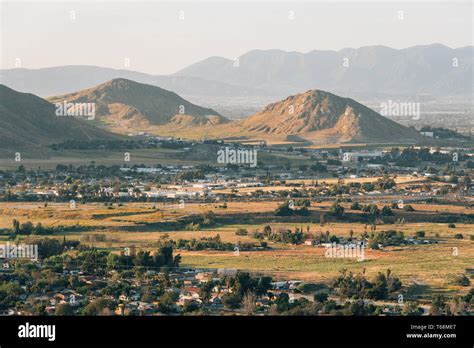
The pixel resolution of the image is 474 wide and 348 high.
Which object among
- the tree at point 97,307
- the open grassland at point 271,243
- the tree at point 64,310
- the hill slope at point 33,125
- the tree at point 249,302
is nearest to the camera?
the tree at point 97,307

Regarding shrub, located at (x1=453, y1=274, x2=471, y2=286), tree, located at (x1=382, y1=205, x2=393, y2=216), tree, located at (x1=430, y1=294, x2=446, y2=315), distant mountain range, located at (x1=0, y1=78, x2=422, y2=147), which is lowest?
shrub, located at (x1=453, y1=274, x2=471, y2=286)

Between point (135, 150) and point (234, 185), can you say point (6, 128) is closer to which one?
point (135, 150)

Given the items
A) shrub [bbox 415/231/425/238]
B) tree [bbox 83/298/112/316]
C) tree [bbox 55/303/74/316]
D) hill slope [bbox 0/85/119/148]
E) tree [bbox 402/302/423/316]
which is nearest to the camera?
tree [bbox 83/298/112/316]

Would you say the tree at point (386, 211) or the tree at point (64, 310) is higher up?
the tree at point (386, 211)

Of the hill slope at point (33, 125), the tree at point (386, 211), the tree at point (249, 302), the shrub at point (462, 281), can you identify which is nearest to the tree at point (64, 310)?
the tree at point (249, 302)

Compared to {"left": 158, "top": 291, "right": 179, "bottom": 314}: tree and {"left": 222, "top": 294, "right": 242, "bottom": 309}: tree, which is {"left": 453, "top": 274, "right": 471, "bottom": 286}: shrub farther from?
{"left": 158, "top": 291, "right": 179, "bottom": 314}: tree

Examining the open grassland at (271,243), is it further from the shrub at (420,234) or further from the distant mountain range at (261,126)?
the distant mountain range at (261,126)

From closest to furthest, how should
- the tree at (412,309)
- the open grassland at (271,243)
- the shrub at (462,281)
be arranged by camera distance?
the tree at (412,309)
the shrub at (462,281)
the open grassland at (271,243)

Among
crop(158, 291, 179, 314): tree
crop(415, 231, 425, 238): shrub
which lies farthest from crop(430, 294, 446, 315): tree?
crop(415, 231, 425, 238): shrub

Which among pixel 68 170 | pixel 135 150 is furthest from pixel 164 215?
pixel 135 150
